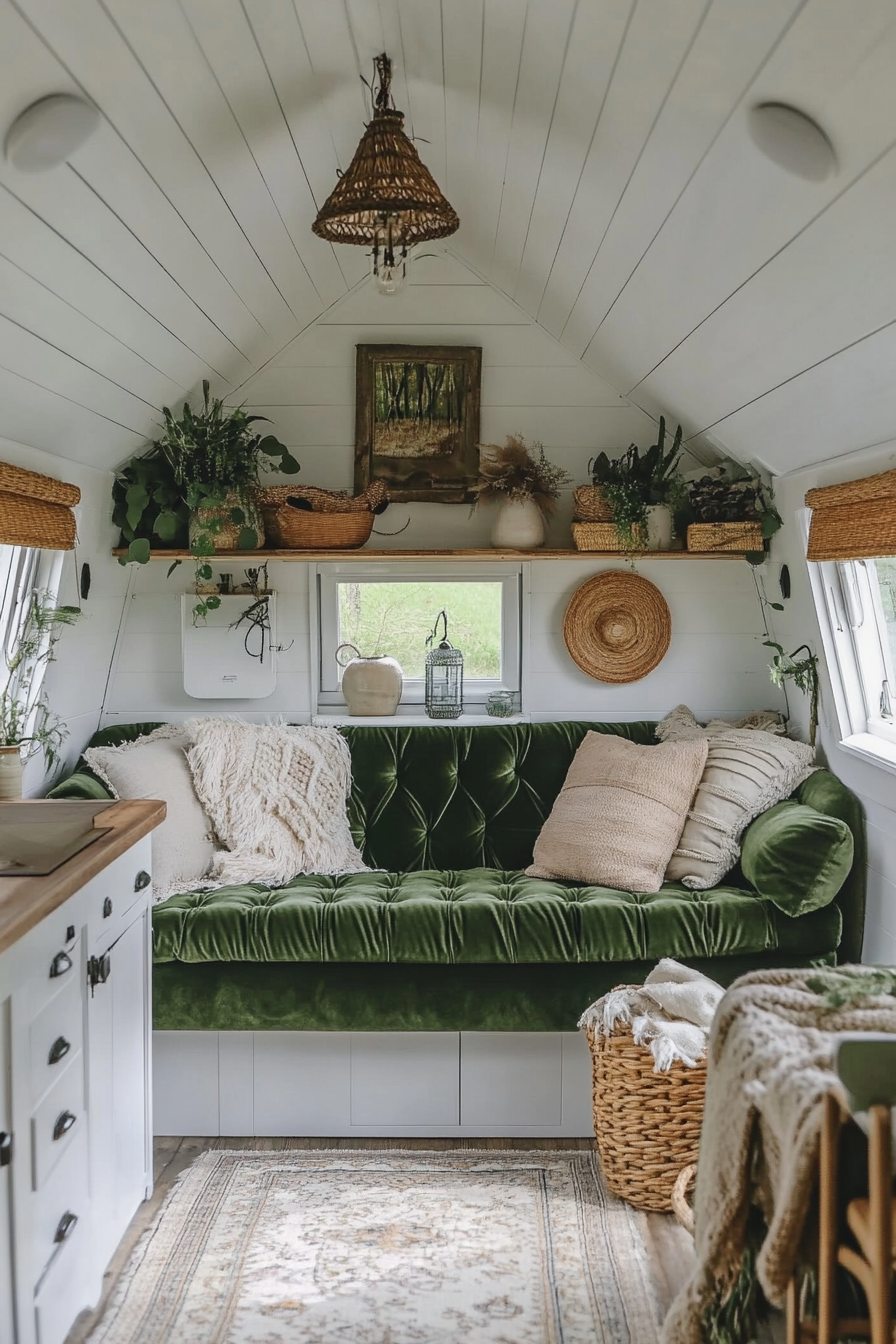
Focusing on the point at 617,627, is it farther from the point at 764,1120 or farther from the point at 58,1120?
the point at 764,1120

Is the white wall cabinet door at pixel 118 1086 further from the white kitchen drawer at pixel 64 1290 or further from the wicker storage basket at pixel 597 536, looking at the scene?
the wicker storage basket at pixel 597 536

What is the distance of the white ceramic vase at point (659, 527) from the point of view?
12.5 feet


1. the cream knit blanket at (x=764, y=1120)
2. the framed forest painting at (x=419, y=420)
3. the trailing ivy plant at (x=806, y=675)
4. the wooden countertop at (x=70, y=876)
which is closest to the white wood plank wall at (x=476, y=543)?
the framed forest painting at (x=419, y=420)

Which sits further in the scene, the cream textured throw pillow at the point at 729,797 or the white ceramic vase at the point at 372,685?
the white ceramic vase at the point at 372,685

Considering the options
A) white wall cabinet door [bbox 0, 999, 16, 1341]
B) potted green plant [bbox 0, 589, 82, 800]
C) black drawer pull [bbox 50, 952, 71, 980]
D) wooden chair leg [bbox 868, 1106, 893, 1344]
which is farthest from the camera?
potted green plant [bbox 0, 589, 82, 800]

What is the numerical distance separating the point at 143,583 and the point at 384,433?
0.96 metres

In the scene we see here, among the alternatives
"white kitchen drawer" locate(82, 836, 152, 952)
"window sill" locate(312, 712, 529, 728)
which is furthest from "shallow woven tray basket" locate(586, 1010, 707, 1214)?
"window sill" locate(312, 712, 529, 728)

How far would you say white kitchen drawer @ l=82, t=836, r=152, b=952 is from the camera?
224 cm

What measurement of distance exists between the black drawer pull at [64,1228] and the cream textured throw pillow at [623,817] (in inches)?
65.7

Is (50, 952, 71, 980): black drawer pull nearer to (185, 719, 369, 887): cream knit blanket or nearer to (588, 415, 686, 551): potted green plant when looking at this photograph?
A: (185, 719, 369, 887): cream knit blanket

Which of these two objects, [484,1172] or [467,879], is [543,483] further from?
[484,1172]

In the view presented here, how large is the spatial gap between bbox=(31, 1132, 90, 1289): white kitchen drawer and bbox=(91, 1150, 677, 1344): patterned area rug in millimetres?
360

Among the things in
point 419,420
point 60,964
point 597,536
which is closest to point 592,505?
point 597,536

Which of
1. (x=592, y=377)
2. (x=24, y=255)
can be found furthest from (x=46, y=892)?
(x=592, y=377)
